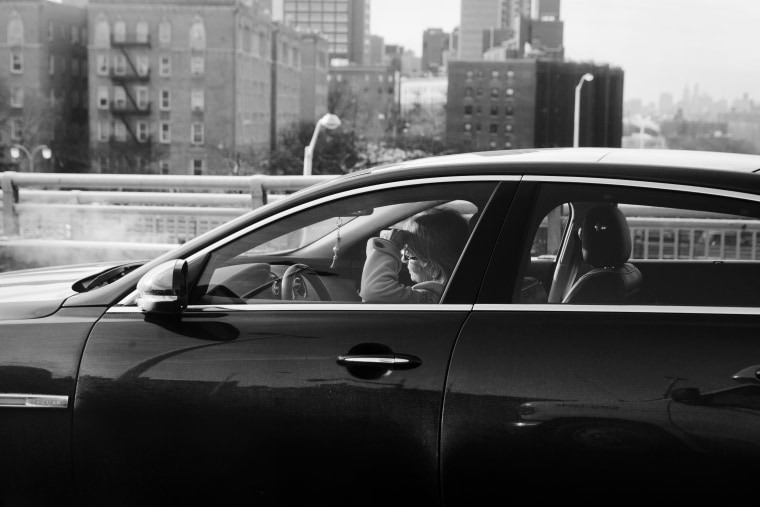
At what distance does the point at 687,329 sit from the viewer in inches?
122

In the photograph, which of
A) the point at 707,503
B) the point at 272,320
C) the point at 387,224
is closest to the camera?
the point at 707,503

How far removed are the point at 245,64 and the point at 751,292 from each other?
10787 centimetres

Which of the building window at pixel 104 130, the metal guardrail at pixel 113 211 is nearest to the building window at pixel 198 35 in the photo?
the building window at pixel 104 130

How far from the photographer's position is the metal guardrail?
1275cm

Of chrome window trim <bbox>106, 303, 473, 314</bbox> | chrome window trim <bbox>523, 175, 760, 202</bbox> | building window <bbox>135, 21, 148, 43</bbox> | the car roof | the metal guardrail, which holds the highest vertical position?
building window <bbox>135, 21, 148, 43</bbox>

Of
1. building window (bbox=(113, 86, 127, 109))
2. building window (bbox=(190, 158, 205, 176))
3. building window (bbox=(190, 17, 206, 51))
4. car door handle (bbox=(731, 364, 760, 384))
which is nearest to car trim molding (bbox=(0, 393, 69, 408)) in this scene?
car door handle (bbox=(731, 364, 760, 384))

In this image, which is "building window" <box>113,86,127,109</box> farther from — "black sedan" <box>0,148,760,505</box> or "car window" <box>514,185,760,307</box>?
"car window" <box>514,185,760,307</box>

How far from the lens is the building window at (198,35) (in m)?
106

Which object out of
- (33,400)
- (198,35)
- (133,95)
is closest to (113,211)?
(33,400)

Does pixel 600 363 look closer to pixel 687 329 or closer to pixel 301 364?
pixel 687 329

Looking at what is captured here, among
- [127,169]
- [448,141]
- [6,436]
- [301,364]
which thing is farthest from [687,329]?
[448,141]

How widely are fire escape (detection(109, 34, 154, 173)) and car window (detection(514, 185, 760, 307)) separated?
4134 inches

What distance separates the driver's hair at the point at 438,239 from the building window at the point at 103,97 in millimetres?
107432

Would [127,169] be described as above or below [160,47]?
below
